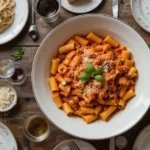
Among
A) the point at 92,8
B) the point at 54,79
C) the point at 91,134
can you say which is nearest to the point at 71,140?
the point at 91,134

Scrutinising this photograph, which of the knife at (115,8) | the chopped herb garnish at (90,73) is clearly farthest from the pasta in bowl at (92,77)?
the knife at (115,8)

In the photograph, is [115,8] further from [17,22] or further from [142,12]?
[17,22]

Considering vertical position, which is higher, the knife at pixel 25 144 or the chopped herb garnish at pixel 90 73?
the chopped herb garnish at pixel 90 73

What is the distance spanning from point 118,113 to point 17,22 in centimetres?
75

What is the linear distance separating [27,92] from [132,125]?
604 mm

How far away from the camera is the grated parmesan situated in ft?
6.68

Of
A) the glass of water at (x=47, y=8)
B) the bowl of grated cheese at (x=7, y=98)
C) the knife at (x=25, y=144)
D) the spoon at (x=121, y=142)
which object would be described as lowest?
the knife at (x=25, y=144)

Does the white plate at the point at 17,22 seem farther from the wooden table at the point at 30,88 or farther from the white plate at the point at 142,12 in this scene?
the white plate at the point at 142,12

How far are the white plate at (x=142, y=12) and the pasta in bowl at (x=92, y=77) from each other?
0.20 m

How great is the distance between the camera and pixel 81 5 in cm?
205

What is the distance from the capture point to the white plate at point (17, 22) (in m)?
2.06

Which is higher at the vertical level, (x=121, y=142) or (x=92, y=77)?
(x=92, y=77)

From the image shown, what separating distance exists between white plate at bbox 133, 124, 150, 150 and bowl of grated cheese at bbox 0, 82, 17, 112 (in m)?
0.69

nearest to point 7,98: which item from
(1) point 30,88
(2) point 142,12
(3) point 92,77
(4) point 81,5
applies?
(1) point 30,88
